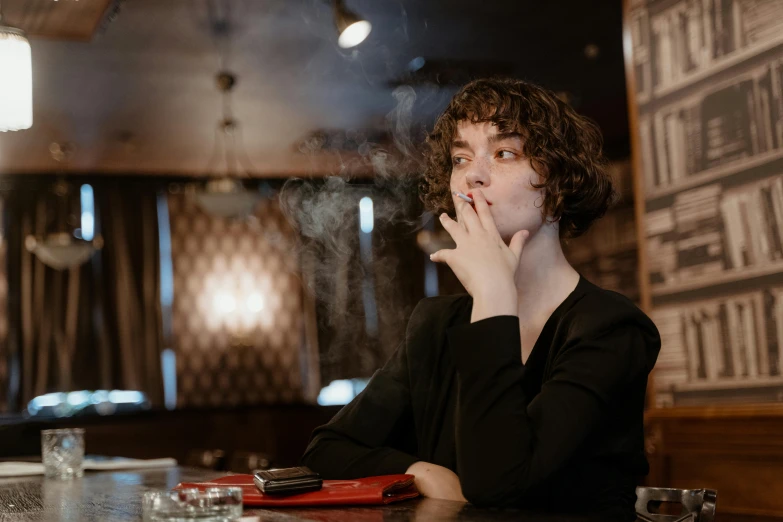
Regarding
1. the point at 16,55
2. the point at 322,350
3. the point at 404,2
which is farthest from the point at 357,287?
the point at 16,55

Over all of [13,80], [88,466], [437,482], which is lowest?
[88,466]

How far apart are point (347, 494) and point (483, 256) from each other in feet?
1.44

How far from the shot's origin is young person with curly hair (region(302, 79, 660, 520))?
1.29 m

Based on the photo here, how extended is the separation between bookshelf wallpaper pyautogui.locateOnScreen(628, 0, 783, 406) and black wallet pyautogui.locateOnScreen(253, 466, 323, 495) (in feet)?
6.56

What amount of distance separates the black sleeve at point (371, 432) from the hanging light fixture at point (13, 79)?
4.72 ft

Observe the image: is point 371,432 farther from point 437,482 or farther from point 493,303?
point 493,303

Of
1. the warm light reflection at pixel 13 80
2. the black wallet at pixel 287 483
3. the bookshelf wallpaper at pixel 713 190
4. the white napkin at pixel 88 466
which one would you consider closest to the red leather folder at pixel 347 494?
the black wallet at pixel 287 483

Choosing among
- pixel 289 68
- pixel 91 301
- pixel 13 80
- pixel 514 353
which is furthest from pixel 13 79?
pixel 91 301

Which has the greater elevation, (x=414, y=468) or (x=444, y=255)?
(x=444, y=255)

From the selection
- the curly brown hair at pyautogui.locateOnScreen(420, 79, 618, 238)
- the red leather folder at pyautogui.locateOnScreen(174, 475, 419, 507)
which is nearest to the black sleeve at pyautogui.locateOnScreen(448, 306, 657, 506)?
the red leather folder at pyautogui.locateOnScreen(174, 475, 419, 507)

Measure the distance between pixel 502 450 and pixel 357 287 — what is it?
29.3ft

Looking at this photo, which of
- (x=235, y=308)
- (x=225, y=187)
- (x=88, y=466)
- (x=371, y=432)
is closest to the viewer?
(x=371, y=432)

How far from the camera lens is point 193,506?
1121mm

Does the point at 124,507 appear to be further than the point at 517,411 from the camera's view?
Yes
